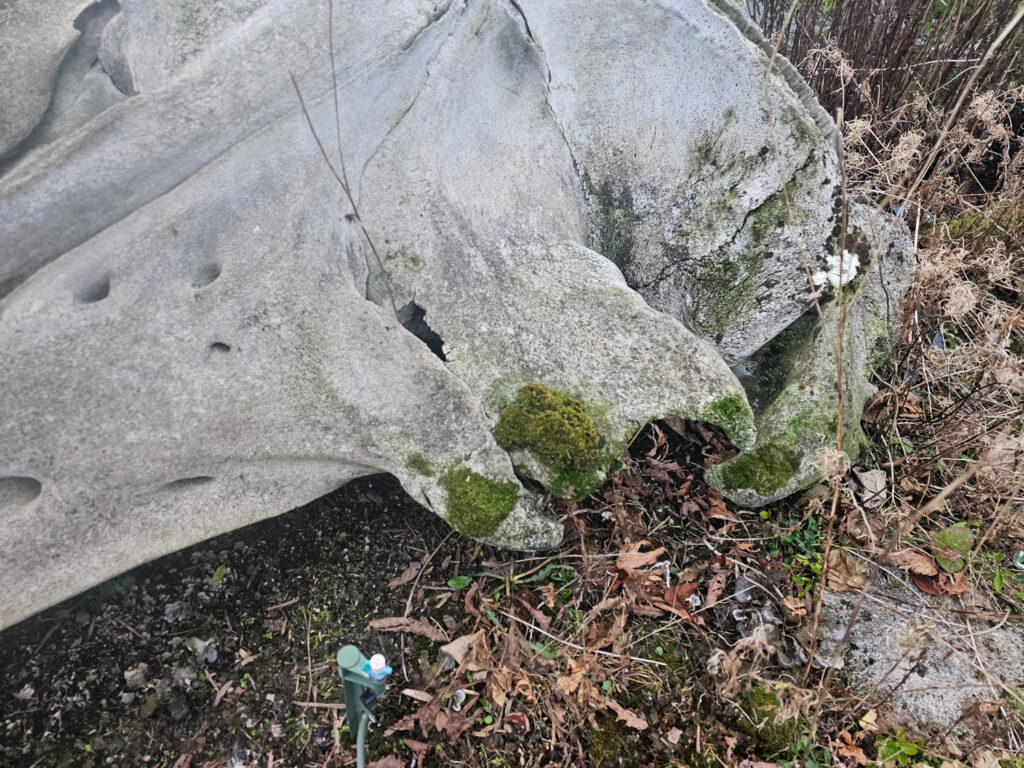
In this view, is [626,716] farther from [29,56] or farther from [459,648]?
[29,56]

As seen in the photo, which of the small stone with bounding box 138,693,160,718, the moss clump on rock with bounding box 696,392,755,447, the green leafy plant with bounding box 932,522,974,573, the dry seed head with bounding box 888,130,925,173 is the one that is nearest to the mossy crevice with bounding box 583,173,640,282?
the moss clump on rock with bounding box 696,392,755,447

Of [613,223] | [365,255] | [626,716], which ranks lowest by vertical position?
[626,716]

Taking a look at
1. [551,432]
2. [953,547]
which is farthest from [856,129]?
[551,432]

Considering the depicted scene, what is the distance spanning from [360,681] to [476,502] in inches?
34.2

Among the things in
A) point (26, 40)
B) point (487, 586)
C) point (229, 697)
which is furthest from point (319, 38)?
point (229, 697)

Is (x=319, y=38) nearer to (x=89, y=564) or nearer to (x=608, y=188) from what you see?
(x=608, y=188)

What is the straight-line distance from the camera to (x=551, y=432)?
2.80m

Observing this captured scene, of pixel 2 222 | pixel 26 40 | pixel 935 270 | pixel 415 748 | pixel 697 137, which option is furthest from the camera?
pixel 697 137

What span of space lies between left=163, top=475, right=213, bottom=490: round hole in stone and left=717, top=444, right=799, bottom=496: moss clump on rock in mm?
2362

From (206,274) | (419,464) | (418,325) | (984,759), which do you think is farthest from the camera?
(418,325)

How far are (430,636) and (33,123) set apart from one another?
9.60 ft

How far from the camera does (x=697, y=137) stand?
3391 mm

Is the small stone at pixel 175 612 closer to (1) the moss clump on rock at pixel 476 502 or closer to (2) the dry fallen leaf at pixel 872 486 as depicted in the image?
(1) the moss clump on rock at pixel 476 502

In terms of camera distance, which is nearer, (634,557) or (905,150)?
(634,557)
